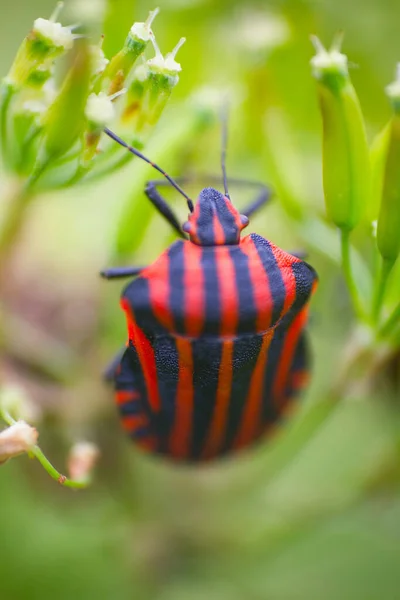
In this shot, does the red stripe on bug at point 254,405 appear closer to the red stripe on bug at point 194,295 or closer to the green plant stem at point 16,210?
the red stripe on bug at point 194,295

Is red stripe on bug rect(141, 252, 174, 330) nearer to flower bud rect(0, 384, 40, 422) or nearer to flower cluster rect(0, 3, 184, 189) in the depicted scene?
flower cluster rect(0, 3, 184, 189)

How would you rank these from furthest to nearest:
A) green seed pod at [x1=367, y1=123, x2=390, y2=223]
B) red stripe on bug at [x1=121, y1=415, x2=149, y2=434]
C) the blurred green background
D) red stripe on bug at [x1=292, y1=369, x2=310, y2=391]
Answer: the blurred green background, red stripe on bug at [x1=292, y1=369, x2=310, y2=391], red stripe on bug at [x1=121, y1=415, x2=149, y2=434], green seed pod at [x1=367, y1=123, x2=390, y2=223]

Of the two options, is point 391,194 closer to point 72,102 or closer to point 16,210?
point 72,102

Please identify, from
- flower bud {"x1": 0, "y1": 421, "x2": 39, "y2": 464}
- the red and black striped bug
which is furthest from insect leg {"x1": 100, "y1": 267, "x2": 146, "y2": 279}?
flower bud {"x1": 0, "y1": 421, "x2": 39, "y2": 464}

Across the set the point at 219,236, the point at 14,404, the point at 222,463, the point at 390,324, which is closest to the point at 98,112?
the point at 219,236

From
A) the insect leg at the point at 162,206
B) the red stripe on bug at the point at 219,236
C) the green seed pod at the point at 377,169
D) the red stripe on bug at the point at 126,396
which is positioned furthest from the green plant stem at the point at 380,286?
the red stripe on bug at the point at 126,396

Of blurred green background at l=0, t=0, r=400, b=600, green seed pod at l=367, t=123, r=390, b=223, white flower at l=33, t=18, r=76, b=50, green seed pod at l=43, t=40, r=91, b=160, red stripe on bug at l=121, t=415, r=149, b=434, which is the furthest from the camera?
blurred green background at l=0, t=0, r=400, b=600

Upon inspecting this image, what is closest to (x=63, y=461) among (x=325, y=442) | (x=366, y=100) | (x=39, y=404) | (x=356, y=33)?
(x=39, y=404)
